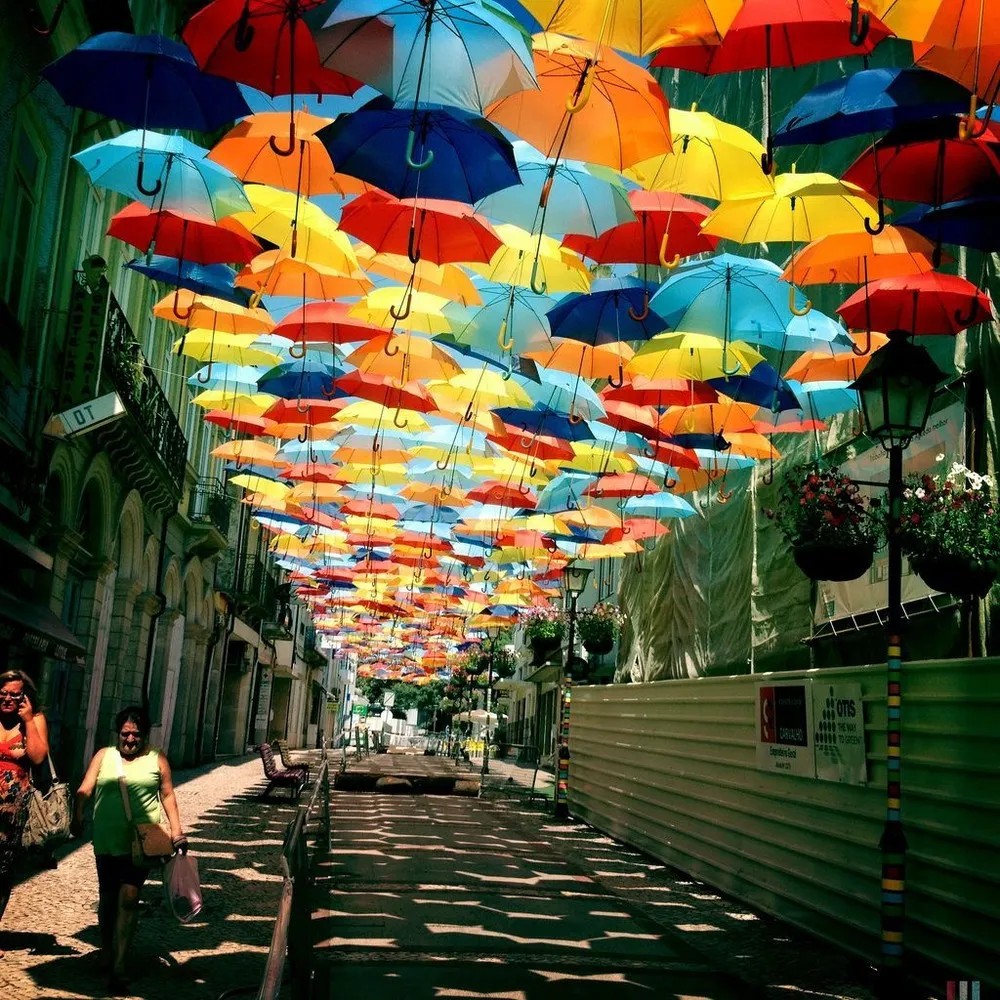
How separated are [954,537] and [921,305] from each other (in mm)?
1843

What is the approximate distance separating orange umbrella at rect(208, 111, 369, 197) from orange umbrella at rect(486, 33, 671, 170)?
5.92ft

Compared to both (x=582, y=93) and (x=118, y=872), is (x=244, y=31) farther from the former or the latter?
(x=118, y=872)

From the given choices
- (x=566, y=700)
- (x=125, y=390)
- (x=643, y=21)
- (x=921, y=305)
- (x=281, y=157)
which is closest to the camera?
(x=643, y=21)

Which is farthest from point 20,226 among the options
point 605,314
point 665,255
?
point 665,255

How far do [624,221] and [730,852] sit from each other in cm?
713

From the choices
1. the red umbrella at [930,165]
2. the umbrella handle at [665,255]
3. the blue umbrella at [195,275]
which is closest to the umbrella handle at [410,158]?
the umbrella handle at [665,255]

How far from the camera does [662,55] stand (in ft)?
22.0

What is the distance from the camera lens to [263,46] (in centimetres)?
660

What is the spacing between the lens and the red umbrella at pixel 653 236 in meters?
8.55

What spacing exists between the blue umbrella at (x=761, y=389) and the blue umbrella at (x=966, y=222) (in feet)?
12.2

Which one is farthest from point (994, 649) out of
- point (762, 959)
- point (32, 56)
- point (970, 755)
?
point (32, 56)

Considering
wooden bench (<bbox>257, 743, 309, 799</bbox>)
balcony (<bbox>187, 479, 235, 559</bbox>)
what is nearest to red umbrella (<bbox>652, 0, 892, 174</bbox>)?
wooden bench (<bbox>257, 743, 309, 799</bbox>)

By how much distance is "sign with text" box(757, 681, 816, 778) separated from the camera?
1040cm

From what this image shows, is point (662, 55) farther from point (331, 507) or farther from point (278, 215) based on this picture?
point (331, 507)
